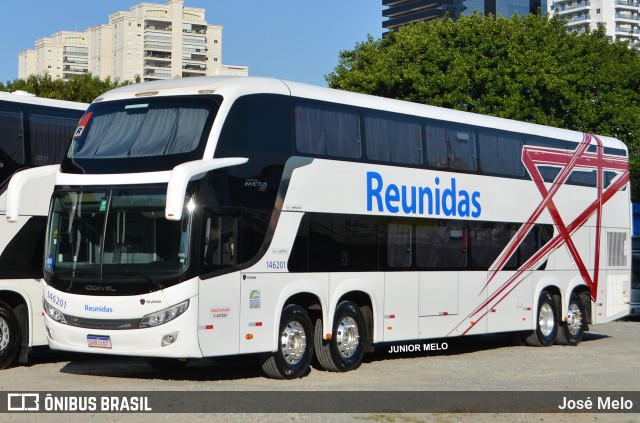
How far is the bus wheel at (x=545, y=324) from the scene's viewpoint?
24172 mm

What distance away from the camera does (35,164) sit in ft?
61.1

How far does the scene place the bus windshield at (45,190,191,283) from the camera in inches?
611

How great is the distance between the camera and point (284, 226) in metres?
17.2

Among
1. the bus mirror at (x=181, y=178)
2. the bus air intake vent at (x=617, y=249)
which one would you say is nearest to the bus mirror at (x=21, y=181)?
the bus mirror at (x=181, y=178)

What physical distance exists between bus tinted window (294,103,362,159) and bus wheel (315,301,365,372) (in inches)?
93.2

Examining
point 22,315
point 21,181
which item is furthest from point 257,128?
point 22,315

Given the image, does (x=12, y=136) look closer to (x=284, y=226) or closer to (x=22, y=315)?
(x=22, y=315)

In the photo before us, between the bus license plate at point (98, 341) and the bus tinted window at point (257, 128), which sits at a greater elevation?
the bus tinted window at point (257, 128)

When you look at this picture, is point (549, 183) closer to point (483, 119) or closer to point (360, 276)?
point (483, 119)

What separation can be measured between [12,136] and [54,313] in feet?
11.0

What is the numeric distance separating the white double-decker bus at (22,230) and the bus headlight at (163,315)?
3368 millimetres

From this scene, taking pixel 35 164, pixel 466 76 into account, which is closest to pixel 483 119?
pixel 35 164

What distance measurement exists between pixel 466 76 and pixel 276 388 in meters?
33.7

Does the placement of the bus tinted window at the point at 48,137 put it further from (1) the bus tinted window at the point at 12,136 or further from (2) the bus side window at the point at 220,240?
(2) the bus side window at the point at 220,240
